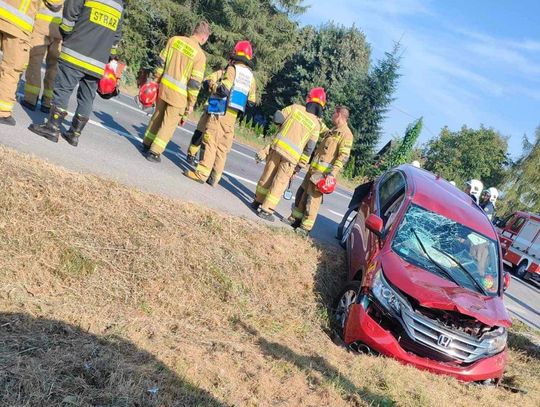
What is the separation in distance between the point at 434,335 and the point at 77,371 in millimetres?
3346

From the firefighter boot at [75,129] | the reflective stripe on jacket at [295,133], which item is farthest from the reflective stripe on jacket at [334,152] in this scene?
the firefighter boot at [75,129]

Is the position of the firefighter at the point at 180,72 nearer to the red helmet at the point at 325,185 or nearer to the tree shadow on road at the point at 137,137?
the tree shadow on road at the point at 137,137

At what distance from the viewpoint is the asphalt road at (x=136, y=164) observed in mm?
5953

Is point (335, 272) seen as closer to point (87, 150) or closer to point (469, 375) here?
point (469, 375)

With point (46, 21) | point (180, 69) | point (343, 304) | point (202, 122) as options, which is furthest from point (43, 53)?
point (343, 304)

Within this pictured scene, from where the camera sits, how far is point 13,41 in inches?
226

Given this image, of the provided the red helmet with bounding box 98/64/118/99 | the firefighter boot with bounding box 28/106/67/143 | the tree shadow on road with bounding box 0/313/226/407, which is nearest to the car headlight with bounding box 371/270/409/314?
the tree shadow on road with bounding box 0/313/226/407

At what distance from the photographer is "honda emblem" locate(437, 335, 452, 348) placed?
4879 mm

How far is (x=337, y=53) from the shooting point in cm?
3634

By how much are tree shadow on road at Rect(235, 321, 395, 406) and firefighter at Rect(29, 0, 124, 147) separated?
137 inches

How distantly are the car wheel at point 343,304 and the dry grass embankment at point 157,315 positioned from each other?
0.22m

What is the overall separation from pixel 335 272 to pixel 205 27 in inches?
154

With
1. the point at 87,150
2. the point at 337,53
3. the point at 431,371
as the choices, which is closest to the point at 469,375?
the point at 431,371

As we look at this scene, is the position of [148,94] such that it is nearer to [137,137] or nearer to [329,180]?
[137,137]
